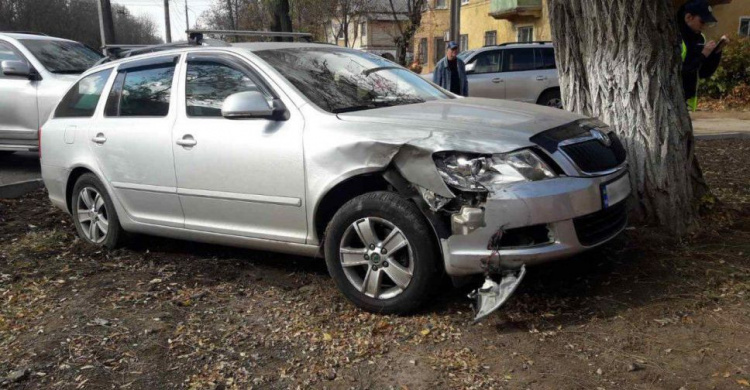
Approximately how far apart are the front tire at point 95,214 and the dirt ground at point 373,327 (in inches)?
13.3

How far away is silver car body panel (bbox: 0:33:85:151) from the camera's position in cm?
847

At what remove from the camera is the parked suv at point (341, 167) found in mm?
3525

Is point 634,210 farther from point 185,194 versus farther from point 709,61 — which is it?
point 185,194

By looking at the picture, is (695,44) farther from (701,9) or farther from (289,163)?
(289,163)

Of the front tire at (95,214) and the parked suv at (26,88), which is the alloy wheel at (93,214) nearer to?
the front tire at (95,214)

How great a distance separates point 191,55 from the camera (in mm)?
4789

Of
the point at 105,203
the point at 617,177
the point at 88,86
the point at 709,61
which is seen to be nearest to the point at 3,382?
the point at 105,203

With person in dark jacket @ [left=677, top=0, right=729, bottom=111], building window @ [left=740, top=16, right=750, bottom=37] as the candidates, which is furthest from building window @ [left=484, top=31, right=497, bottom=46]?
person in dark jacket @ [left=677, top=0, right=729, bottom=111]

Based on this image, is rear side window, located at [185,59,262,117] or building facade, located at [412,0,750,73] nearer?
rear side window, located at [185,59,262,117]

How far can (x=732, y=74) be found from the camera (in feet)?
60.4

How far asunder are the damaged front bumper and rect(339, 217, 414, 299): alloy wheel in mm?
266

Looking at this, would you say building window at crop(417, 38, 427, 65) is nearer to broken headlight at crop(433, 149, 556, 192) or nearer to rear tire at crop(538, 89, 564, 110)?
rear tire at crop(538, 89, 564, 110)

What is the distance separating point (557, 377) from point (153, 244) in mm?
3765

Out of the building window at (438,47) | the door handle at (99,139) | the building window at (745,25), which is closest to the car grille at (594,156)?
the door handle at (99,139)
